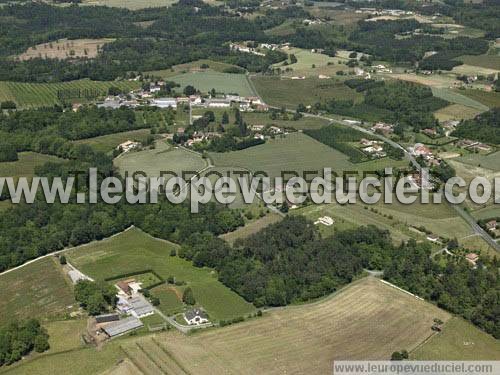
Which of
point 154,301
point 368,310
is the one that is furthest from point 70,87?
point 368,310

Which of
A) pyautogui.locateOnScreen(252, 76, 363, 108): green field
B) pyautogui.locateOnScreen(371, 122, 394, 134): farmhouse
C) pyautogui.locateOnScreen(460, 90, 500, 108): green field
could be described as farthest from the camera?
pyautogui.locateOnScreen(252, 76, 363, 108): green field

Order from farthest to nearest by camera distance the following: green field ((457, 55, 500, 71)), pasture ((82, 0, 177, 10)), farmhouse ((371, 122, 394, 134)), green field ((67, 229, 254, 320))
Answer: pasture ((82, 0, 177, 10))
green field ((457, 55, 500, 71))
farmhouse ((371, 122, 394, 134))
green field ((67, 229, 254, 320))

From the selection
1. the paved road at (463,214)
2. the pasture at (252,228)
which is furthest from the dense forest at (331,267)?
the paved road at (463,214)

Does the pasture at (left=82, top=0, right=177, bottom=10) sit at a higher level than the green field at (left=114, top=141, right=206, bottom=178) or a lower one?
higher

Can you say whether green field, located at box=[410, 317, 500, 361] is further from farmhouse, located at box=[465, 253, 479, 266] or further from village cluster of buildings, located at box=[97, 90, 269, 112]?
village cluster of buildings, located at box=[97, 90, 269, 112]

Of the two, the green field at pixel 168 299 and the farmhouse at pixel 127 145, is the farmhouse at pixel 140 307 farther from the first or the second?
the farmhouse at pixel 127 145

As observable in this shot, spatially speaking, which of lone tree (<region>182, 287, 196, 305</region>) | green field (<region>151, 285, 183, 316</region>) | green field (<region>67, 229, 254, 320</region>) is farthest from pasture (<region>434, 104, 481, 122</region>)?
lone tree (<region>182, 287, 196, 305</region>)

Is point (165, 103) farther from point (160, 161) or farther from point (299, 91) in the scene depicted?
point (160, 161)
